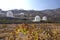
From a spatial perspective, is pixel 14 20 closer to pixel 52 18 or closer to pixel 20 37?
pixel 52 18

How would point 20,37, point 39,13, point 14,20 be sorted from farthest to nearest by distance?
point 39,13 → point 14,20 → point 20,37

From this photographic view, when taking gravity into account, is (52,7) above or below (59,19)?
above

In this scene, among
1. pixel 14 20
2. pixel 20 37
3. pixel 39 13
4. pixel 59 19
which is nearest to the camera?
pixel 20 37

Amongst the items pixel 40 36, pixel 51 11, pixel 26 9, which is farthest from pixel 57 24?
pixel 40 36

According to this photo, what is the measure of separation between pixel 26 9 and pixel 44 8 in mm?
471

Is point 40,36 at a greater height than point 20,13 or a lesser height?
lesser

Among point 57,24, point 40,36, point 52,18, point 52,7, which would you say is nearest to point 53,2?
point 52,7

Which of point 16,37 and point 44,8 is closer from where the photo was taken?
point 16,37

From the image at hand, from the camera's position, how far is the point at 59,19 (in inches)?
202

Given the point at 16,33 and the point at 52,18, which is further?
the point at 52,18

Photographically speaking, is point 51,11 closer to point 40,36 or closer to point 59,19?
point 59,19

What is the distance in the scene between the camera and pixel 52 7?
15.3ft

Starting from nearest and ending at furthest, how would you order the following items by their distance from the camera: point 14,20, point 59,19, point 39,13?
point 14,20 → point 39,13 → point 59,19

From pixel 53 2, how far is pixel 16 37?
2.30 metres
